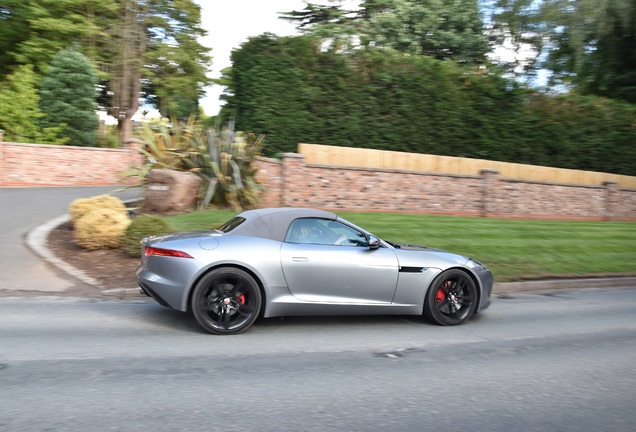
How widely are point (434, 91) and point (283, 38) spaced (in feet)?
19.4

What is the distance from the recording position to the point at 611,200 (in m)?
22.1

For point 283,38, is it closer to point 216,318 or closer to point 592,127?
point 592,127

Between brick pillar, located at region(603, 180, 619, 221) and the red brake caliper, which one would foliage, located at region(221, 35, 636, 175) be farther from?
the red brake caliper

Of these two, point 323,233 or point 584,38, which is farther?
point 584,38

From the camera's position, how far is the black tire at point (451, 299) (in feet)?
23.9

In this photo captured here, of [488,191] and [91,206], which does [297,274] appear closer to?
[91,206]

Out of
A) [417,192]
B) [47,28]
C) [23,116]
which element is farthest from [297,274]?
[47,28]

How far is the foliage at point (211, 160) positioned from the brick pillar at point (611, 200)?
13349 mm

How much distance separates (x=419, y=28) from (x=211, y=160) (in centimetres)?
1818

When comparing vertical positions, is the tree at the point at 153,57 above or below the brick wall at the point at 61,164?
above

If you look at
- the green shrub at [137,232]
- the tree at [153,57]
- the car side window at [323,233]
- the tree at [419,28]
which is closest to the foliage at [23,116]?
the tree at [153,57]

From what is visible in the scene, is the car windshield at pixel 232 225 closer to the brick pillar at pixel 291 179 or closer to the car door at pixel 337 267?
the car door at pixel 337 267

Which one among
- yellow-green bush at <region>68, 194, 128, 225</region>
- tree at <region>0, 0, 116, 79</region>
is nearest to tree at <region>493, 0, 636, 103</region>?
yellow-green bush at <region>68, 194, 128, 225</region>

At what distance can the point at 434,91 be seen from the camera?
22.8m
